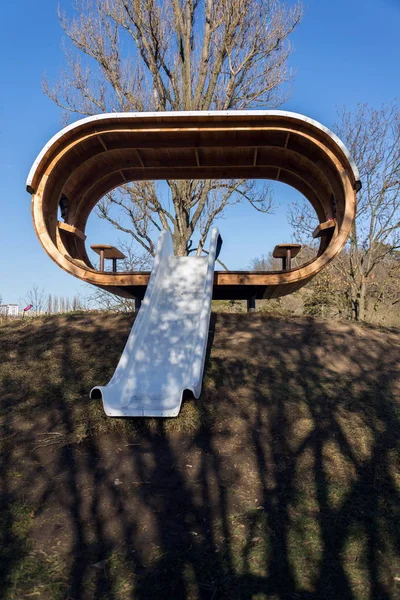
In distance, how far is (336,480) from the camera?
5.00 meters

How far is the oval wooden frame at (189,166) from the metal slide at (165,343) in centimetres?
58

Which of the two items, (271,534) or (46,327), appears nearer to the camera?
(271,534)

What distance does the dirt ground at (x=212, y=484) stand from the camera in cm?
375

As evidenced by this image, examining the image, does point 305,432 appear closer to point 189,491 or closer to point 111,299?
point 189,491

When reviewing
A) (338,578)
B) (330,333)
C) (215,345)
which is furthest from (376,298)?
(338,578)

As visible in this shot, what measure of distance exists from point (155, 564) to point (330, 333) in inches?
239

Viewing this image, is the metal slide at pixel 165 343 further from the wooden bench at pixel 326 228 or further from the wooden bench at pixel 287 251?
the wooden bench at pixel 326 228

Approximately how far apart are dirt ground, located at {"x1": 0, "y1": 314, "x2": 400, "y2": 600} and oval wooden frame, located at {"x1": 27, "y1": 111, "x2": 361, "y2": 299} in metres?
1.98


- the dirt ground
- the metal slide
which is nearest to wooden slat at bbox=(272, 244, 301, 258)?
the metal slide

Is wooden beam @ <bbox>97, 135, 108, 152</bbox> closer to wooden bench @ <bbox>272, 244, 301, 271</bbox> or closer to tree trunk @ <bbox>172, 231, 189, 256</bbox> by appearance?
wooden bench @ <bbox>272, 244, 301, 271</bbox>

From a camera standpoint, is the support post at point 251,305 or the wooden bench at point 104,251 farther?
the support post at point 251,305

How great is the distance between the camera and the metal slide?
6.40 meters

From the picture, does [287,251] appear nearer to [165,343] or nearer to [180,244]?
[165,343]

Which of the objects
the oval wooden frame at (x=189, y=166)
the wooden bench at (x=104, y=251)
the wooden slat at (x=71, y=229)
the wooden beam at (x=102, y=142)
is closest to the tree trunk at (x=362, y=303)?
the oval wooden frame at (x=189, y=166)
